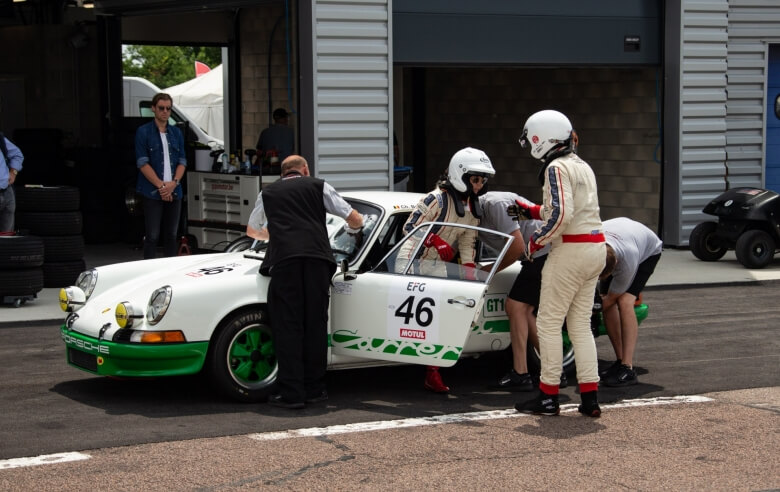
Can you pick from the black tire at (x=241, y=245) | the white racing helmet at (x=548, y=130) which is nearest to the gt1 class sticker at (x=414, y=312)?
the white racing helmet at (x=548, y=130)

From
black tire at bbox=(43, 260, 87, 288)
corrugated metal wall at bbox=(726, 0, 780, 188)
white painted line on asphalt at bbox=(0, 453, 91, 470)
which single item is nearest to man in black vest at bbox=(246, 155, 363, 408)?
white painted line on asphalt at bbox=(0, 453, 91, 470)

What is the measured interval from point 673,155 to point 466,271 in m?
9.58

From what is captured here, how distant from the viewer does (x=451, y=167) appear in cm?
766

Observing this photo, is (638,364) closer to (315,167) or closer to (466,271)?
(466,271)

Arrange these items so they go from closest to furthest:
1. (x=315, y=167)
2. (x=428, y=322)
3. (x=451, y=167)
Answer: (x=428, y=322)
(x=451, y=167)
(x=315, y=167)

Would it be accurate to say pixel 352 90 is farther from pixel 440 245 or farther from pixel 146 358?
pixel 146 358

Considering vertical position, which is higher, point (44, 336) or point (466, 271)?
point (466, 271)

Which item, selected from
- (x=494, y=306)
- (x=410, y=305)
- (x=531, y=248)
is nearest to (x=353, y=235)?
(x=410, y=305)

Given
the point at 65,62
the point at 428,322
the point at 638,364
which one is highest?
the point at 65,62

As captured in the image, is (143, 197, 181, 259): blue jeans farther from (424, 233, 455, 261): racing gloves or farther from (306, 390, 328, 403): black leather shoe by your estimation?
(424, 233, 455, 261): racing gloves


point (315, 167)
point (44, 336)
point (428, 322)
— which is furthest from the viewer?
point (315, 167)

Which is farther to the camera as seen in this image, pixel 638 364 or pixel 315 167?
pixel 315 167

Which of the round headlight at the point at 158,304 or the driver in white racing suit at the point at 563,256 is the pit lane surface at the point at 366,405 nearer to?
the driver in white racing suit at the point at 563,256

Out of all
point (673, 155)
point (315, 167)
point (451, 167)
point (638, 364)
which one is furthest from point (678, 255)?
point (451, 167)
